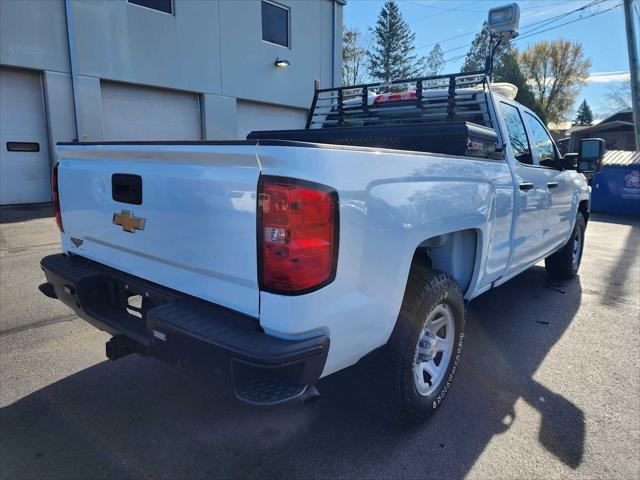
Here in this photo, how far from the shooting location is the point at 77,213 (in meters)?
2.79

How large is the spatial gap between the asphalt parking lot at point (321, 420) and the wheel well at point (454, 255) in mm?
772

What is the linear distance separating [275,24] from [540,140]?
1213 centimetres

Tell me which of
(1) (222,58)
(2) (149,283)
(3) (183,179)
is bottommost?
(2) (149,283)

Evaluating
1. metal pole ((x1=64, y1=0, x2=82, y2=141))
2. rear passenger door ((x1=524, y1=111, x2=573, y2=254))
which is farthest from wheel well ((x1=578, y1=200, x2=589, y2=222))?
metal pole ((x1=64, y1=0, x2=82, y2=141))

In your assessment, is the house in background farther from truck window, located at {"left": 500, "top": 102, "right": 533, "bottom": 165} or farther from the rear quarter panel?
the rear quarter panel

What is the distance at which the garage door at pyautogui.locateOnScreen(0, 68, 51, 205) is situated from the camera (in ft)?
31.2

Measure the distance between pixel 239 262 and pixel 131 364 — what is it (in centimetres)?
185

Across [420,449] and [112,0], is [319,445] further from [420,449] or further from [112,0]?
[112,0]

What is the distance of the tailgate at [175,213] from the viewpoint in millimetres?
1844

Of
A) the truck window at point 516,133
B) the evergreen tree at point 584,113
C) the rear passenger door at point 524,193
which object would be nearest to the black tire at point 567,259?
the rear passenger door at point 524,193

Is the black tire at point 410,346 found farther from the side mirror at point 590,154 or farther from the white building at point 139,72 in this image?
the white building at point 139,72

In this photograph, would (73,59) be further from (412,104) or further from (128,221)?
(128,221)

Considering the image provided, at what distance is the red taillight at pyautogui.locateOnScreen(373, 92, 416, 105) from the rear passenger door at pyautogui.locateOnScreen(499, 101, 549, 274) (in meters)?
0.84

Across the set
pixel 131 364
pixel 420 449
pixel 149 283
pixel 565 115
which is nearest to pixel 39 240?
pixel 131 364
